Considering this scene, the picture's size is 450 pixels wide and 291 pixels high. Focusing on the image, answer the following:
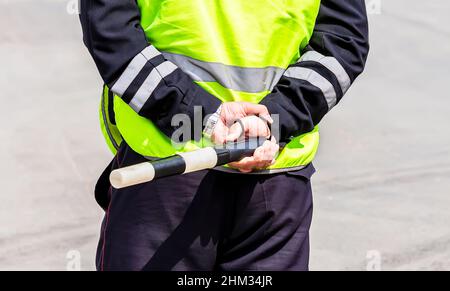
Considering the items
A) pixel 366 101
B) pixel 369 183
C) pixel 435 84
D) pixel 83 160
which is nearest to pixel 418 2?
pixel 435 84

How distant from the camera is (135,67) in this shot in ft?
8.38

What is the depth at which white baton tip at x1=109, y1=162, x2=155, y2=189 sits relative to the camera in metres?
2.16

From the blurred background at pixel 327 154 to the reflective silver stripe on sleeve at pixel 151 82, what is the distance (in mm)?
2097

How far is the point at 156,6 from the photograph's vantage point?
2.60m

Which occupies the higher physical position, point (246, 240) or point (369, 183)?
point (246, 240)

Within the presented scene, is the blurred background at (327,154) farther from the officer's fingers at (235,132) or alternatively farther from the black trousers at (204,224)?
the officer's fingers at (235,132)

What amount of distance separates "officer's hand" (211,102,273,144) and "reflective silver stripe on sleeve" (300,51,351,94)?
269mm

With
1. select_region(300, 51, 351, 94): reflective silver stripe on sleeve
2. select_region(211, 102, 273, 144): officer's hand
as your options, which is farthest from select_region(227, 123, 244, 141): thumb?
select_region(300, 51, 351, 94): reflective silver stripe on sleeve

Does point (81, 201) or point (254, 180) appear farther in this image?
point (81, 201)

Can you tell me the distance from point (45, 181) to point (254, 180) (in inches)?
115

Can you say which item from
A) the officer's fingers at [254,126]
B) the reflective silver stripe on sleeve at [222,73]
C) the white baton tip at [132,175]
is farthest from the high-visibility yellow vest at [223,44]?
the white baton tip at [132,175]

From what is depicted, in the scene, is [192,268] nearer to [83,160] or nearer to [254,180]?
[254,180]

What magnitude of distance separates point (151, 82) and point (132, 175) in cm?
→ 45

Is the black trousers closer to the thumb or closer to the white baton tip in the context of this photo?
the thumb
